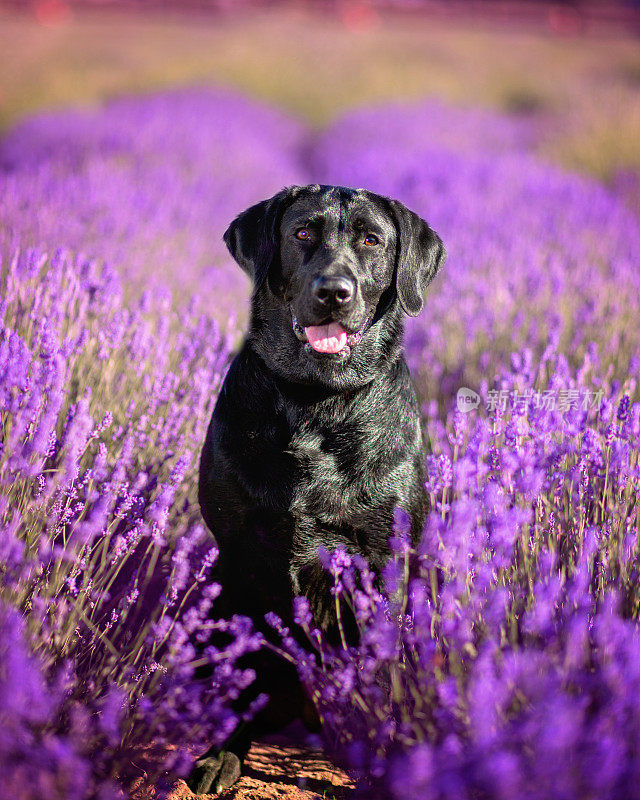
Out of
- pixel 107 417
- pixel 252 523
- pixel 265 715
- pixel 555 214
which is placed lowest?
pixel 265 715

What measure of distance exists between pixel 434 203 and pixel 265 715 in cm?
505

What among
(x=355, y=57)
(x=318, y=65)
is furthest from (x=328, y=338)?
(x=355, y=57)

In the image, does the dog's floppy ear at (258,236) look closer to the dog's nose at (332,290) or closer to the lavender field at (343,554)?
the dog's nose at (332,290)

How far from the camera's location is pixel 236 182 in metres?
6.64

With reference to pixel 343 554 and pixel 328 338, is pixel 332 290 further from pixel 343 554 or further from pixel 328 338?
pixel 343 554

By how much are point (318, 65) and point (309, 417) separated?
15598 mm

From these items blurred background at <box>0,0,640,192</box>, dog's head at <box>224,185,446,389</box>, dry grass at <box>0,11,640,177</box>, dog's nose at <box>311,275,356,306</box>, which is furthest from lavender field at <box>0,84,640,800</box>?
dry grass at <box>0,11,640,177</box>

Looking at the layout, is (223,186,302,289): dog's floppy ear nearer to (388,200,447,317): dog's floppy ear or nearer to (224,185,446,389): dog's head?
(224,185,446,389): dog's head

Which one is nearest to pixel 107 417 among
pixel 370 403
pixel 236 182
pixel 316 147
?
pixel 370 403

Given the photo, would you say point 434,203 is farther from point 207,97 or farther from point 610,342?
point 207,97

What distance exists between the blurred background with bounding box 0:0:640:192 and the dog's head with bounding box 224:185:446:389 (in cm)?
656

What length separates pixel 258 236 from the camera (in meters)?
2.18

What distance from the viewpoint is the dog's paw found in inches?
65.9

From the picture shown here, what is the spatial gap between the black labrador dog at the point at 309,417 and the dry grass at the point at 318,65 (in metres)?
7.79
